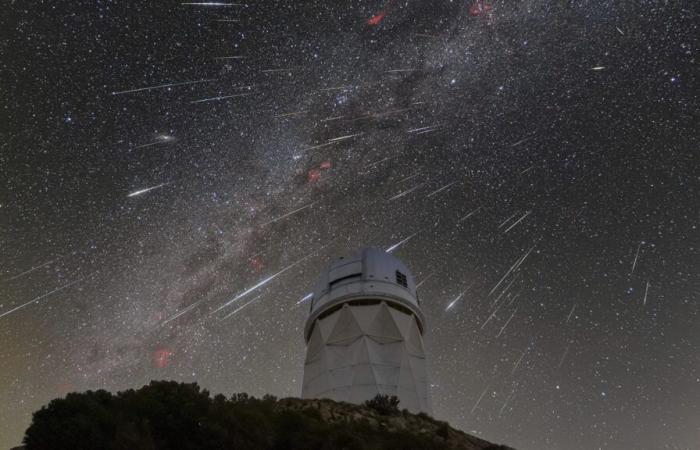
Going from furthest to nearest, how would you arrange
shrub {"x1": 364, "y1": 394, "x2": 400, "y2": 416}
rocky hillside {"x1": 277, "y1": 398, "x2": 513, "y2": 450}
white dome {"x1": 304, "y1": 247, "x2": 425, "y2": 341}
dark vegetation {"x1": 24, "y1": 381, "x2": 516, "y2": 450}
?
1. white dome {"x1": 304, "y1": 247, "x2": 425, "y2": 341}
2. shrub {"x1": 364, "y1": 394, "x2": 400, "y2": 416}
3. rocky hillside {"x1": 277, "y1": 398, "x2": 513, "y2": 450}
4. dark vegetation {"x1": 24, "y1": 381, "x2": 516, "y2": 450}

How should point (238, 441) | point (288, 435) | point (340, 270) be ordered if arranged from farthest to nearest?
point (340, 270), point (288, 435), point (238, 441)

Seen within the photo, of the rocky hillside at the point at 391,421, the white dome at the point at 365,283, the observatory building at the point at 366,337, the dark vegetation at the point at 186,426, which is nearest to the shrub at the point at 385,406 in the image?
the rocky hillside at the point at 391,421

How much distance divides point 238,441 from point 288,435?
1487 mm

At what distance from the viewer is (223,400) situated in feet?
44.0

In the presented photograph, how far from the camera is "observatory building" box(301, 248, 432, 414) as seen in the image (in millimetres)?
20312

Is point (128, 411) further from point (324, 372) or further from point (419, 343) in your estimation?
point (419, 343)

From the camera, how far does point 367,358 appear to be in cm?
2066

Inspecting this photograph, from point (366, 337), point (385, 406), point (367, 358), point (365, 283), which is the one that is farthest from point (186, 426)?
point (365, 283)

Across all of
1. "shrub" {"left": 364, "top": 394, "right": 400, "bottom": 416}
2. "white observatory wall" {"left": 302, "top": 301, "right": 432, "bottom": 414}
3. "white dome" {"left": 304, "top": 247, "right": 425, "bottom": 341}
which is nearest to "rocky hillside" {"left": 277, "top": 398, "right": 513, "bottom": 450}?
"shrub" {"left": 364, "top": 394, "right": 400, "bottom": 416}

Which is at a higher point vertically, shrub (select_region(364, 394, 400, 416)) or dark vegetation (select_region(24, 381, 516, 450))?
shrub (select_region(364, 394, 400, 416))

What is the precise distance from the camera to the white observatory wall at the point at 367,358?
20141mm

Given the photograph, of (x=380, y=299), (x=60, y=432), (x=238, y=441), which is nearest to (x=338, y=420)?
(x=238, y=441)

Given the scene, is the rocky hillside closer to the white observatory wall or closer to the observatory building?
the white observatory wall

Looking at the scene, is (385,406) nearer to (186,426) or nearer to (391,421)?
(391,421)
